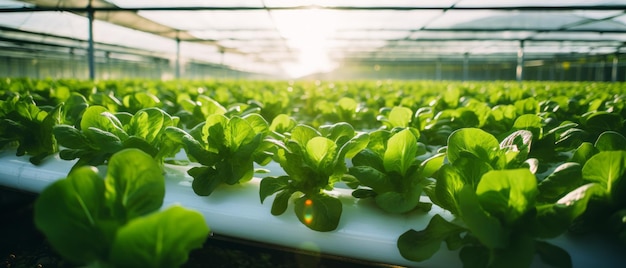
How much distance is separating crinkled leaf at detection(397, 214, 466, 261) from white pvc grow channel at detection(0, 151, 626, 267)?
39 mm

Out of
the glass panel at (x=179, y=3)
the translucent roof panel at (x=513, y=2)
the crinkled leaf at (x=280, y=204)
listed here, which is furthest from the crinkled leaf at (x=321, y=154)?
the glass panel at (x=179, y=3)

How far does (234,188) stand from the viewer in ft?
3.47

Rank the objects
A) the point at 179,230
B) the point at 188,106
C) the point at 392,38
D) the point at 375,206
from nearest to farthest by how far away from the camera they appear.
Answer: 1. the point at 179,230
2. the point at 375,206
3. the point at 188,106
4. the point at 392,38

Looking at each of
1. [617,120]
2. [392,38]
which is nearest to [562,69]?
[392,38]

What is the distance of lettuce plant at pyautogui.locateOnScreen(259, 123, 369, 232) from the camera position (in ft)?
2.78

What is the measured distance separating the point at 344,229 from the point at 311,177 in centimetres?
16

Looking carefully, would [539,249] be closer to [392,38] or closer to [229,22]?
[229,22]

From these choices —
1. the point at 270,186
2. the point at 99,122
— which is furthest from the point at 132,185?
the point at 99,122

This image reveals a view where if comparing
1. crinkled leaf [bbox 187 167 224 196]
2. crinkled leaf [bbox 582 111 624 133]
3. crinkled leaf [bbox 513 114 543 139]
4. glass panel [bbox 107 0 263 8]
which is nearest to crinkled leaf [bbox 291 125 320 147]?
crinkled leaf [bbox 187 167 224 196]

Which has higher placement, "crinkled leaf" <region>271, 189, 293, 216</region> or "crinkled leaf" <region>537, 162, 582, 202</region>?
"crinkled leaf" <region>537, 162, 582, 202</region>

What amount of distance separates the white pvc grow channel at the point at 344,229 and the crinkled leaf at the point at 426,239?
39mm

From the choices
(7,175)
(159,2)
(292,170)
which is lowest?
(7,175)

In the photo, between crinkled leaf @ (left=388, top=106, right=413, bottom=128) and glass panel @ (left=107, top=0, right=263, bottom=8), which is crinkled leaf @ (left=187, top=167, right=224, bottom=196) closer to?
crinkled leaf @ (left=388, top=106, right=413, bottom=128)

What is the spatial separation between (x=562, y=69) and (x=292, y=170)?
1802 inches
